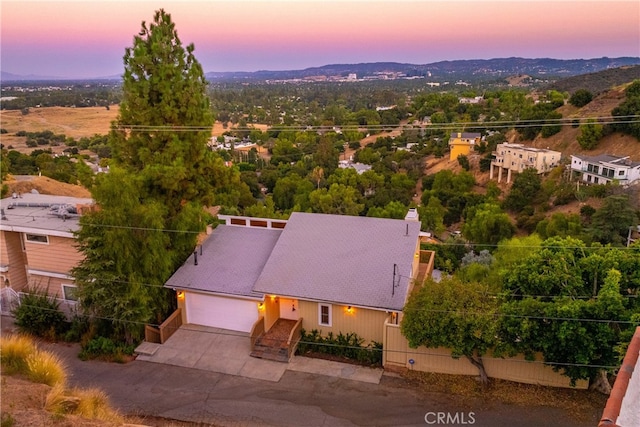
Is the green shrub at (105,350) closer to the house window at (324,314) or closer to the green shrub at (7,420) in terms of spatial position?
the house window at (324,314)

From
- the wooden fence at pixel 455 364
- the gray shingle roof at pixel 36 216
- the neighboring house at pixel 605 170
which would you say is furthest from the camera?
the neighboring house at pixel 605 170

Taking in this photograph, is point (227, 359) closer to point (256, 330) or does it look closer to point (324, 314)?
point (256, 330)

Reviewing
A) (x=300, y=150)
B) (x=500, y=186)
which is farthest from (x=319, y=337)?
(x=300, y=150)

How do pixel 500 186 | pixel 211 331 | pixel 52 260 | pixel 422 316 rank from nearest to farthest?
pixel 422 316 < pixel 211 331 < pixel 52 260 < pixel 500 186

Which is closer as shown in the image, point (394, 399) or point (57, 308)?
point (394, 399)

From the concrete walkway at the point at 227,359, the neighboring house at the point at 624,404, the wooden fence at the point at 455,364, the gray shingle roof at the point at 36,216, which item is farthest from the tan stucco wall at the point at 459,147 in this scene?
the neighboring house at the point at 624,404

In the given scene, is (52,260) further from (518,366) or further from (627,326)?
(627,326)

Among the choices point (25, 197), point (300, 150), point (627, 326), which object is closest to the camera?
point (627, 326)
